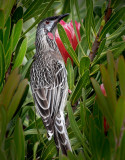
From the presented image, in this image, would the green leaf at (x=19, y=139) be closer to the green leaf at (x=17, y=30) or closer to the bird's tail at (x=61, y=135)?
the bird's tail at (x=61, y=135)

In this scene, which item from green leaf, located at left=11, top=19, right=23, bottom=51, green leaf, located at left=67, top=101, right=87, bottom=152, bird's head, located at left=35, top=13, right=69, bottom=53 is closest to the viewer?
green leaf, located at left=67, top=101, right=87, bottom=152

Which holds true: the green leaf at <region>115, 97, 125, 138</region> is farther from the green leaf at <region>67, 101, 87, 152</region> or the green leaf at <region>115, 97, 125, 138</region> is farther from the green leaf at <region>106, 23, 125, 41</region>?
the green leaf at <region>106, 23, 125, 41</region>

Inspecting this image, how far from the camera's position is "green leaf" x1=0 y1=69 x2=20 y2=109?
61 cm

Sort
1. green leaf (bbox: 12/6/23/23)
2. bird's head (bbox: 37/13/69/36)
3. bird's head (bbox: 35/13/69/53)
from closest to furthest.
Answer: green leaf (bbox: 12/6/23/23) → bird's head (bbox: 37/13/69/36) → bird's head (bbox: 35/13/69/53)

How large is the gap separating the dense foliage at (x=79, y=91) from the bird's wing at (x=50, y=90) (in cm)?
6

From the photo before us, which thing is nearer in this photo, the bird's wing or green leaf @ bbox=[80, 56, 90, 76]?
green leaf @ bbox=[80, 56, 90, 76]

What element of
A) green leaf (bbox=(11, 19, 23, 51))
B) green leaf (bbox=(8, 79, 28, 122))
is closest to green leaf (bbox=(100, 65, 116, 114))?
green leaf (bbox=(8, 79, 28, 122))

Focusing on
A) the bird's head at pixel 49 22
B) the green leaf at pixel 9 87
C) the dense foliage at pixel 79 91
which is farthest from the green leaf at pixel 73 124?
the bird's head at pixel 49 22

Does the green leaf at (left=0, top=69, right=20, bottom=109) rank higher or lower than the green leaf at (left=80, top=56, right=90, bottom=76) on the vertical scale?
lower

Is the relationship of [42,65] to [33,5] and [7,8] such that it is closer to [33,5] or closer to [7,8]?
[33,5]

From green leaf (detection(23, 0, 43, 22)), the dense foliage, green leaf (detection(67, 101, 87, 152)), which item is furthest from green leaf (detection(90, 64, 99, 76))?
green leaf (detection(23, 0, 43, 22))

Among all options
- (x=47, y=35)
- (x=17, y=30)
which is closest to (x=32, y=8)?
(x=17, y=30)

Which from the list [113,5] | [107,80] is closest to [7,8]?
[113,5]

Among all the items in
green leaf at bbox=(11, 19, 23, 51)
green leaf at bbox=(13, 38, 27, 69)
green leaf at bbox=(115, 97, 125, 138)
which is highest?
green leaf at bbox=(11, 19, 23, 51)
